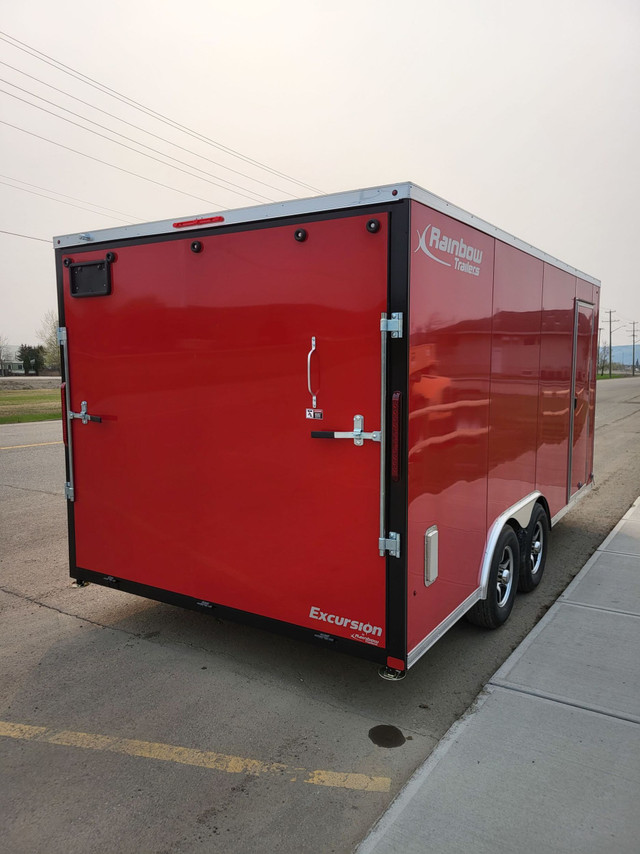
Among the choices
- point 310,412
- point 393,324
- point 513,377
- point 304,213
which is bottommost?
point 310,412

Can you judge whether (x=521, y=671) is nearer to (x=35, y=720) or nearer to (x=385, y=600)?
(x=385, y=600)

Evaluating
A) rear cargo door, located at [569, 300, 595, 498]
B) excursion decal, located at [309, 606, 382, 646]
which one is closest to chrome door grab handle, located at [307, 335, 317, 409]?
excursion decal, located at [309, 606, 382, 646]

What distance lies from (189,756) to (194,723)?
0.98 ft

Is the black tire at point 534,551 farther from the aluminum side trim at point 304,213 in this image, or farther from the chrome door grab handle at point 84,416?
the chrome door grab handle at point 84,416

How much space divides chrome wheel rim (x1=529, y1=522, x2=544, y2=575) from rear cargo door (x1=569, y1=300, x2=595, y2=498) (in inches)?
41.5

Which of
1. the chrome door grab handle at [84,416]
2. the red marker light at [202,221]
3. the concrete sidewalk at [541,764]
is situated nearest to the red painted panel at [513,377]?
the concrete sidewalk at [541,764]

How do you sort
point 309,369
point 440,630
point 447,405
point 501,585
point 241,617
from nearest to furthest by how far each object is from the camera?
point 309,369 → point 447,405 → point 440,630 → point 241,617 → point 501,585

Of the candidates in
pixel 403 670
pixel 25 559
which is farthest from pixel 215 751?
pixel 25 559

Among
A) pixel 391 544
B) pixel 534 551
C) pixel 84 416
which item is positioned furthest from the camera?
pixel 534 551

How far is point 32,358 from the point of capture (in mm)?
98875

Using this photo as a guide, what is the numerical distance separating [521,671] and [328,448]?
191cm

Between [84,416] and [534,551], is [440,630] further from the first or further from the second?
[84,416]

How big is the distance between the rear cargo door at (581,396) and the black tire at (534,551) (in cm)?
104

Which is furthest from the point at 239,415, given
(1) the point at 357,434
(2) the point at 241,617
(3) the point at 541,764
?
(3) the point at 541,764
